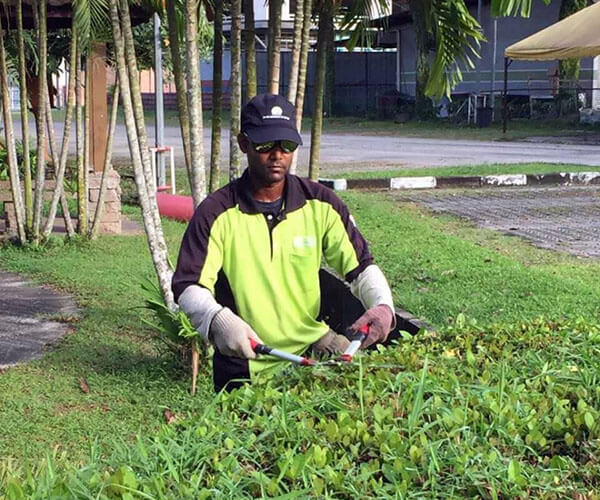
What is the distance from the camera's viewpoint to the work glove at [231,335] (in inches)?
139

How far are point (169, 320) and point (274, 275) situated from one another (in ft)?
9.26

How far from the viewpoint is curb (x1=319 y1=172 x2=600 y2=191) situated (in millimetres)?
16703

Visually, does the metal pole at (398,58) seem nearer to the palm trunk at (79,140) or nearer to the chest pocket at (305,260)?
the palm trunk at (79,140)

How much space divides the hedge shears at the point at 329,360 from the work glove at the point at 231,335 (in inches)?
1.0

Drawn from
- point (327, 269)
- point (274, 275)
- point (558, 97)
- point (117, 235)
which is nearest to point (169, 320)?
point (327, 269)

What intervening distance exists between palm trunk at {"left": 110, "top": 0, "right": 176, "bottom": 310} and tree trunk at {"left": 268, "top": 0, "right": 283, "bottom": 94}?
99 centimetres

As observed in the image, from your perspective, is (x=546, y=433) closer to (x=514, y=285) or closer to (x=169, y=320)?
(x=169, y=320)

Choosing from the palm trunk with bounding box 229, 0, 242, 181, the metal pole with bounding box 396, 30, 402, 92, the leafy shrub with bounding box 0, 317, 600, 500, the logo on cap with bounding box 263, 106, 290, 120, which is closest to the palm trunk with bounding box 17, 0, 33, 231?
the palm trunk with bounding box 229, 0, 242, 181

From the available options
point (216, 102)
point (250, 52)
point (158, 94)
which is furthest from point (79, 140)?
point (158, 94)

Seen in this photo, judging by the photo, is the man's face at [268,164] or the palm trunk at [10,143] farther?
the palm trunk at [10,143]

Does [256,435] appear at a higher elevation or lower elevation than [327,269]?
higher

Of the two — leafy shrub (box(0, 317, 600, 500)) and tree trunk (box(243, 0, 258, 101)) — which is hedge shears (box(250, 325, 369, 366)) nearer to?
leafy shrub (box(0, 317, 600, 500))

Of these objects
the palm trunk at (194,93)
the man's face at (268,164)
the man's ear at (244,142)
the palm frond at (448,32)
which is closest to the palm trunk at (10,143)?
the palm frond at (448,32)

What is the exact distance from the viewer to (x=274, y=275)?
13.0ft
